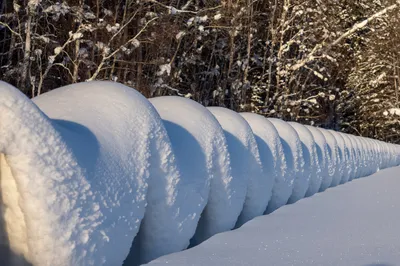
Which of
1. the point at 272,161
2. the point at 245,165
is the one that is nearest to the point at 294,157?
the point at 272,161

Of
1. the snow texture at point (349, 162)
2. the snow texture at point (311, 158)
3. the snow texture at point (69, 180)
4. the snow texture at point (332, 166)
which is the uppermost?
the snow texture at point (69, 180)

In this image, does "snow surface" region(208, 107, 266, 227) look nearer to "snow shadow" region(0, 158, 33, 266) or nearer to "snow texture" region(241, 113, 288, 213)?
"snow texture" region(241, 113, 288, 213)

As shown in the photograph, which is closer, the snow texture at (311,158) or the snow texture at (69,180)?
the snow texture at (69,180)

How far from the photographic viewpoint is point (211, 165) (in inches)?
124

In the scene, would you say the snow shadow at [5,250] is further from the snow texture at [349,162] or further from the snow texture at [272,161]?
the snow texture at [349,162]

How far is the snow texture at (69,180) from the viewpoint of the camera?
1.86 meters

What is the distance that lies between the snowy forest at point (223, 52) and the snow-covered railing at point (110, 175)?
19.3 ft

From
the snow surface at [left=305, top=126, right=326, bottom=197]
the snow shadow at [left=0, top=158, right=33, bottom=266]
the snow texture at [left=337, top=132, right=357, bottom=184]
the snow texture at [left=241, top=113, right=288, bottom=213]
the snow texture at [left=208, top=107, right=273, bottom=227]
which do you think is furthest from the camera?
the snow texture at [left=337, top=132, right=357, bottom=184]

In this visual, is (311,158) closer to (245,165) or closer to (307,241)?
(245,165)

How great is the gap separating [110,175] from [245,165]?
1.70 meters

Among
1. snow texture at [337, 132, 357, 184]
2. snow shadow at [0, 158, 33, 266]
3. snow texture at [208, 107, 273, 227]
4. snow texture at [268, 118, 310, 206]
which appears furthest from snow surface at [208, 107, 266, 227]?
snow texture at [337, 132, 357, 184]

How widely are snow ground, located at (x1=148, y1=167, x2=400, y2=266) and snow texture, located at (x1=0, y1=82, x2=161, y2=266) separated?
0.32 meters

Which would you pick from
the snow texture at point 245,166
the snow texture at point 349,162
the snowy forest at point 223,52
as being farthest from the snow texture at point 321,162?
the snowy forest at point 223,52

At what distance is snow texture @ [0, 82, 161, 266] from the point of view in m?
1.86
